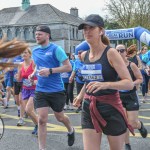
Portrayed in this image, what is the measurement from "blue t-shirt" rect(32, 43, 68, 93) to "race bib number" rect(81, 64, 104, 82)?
1.82 m

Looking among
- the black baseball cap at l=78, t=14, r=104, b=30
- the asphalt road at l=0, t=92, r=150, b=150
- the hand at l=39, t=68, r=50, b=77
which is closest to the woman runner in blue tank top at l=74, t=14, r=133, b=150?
the black baseball cap at l=78, t=14, r=104, b=30

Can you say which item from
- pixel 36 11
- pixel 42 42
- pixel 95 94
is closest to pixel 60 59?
pixel 42 42

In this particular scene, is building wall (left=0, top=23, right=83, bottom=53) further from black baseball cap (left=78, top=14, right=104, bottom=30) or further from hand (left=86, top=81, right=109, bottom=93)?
hand (left=86, top=81, right=109, bottom=93)

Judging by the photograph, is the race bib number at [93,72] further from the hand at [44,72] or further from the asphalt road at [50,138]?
the asphalt road at [50,138]

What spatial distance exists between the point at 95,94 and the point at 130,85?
384 mm

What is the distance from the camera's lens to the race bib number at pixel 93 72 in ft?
12.6

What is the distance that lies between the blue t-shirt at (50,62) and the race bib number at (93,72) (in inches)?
71.6

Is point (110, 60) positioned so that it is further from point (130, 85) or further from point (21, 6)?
point (21, 6)

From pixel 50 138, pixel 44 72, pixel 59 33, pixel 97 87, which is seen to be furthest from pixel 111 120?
pixel 59 33

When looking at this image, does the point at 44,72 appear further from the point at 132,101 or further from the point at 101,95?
the point at 101,95

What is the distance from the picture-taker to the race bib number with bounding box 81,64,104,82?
385cm

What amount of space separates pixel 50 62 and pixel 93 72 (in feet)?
6.64

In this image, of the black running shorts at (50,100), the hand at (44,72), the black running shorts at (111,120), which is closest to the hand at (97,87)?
the black running shorts at (111,120)

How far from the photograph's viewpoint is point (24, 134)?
7.49 metres
